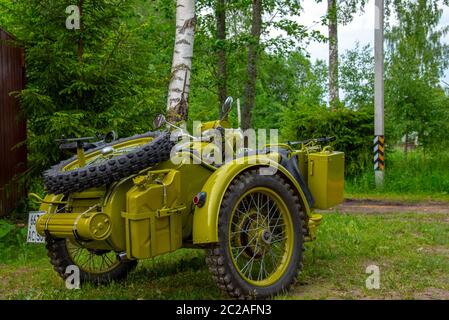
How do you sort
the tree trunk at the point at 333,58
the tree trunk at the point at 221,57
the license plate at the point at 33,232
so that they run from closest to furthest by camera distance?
the license plate at the point at 33,232
the tree trunk at the point at 221,57
the tree trunk at the point at 333,58

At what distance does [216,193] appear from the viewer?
14.8 ft

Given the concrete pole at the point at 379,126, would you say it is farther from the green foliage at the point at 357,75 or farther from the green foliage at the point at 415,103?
the green foliage at the point at 357,75

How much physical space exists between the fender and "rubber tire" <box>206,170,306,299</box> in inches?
2.7

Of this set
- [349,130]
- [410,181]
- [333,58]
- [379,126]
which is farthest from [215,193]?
[333,58]

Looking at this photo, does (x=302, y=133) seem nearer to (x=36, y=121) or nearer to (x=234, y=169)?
(x=36, y=121)

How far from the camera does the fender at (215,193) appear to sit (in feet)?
14.5

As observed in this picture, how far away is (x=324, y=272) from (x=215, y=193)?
5.69ft

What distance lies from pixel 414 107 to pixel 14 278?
14359 millimetres

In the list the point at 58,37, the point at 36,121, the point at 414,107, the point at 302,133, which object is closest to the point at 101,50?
the point at 58,37

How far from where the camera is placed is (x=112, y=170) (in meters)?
4.24

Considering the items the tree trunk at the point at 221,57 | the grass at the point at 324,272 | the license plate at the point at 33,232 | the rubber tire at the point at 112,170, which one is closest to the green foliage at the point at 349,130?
the tree trunk at the point at 221,57

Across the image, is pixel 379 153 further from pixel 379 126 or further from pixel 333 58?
pixel 333 58

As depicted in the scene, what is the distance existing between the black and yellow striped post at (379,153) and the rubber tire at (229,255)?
10469mm

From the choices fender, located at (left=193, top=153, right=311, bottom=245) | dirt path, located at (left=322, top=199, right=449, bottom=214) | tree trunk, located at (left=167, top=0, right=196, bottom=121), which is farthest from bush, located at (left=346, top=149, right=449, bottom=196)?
fender, located at (left=193, top=153, right=311, bottom=245)
